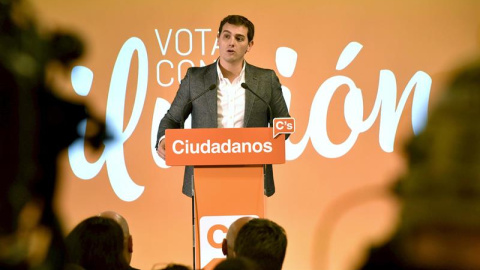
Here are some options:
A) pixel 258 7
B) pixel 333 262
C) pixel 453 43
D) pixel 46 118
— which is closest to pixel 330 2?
pixel 258 7

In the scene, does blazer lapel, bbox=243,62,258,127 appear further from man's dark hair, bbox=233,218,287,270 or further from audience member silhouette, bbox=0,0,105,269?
audience member silhouette, bbox=0,0,105,269

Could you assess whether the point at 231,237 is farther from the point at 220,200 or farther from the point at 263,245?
the point at 220,200

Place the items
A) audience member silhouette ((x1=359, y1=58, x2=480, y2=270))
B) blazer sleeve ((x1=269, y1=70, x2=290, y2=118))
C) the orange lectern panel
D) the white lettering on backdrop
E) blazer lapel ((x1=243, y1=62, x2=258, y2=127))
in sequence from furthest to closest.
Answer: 1. the white lettering on backdrop
2. blazer sleeve ((x1=269, y1=70, x2=290, y2=118))
3. blazer lapel ((x1=243, y1=62, x2=258, y2=127))
4. the orange lectern panel
5. audience member silhouette ((x1=359, y1=58, x2=480, y2=270))

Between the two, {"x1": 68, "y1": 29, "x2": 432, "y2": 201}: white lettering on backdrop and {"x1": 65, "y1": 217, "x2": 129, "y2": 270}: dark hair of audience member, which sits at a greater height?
{"x1": 68, "y1": 29, "x2": 432, "y2": 201}: white lettering on backdrop

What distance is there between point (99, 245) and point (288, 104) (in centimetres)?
388

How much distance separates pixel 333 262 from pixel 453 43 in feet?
7.39

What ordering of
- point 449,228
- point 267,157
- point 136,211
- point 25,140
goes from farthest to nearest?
point 136,211 → point 267,157 → point 25,140 → point 449,228

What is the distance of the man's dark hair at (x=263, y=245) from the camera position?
1900mm

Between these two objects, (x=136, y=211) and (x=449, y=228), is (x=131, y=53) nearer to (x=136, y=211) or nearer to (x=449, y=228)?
(x=136, y=211)

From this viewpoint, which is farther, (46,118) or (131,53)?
(131,53)

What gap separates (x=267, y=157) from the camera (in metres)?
3.16

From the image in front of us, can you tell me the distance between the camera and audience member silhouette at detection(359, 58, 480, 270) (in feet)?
1.51

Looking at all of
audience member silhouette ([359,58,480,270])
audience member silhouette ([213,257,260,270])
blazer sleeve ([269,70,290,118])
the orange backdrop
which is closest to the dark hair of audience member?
audience member silhouette ([213,257,260,270])

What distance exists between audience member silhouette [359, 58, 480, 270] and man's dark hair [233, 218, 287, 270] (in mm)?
1424
